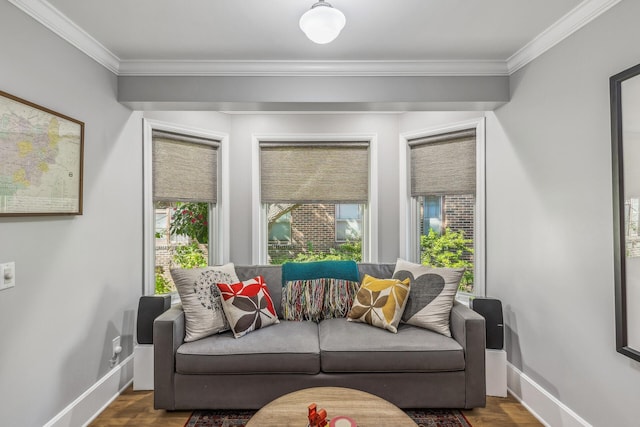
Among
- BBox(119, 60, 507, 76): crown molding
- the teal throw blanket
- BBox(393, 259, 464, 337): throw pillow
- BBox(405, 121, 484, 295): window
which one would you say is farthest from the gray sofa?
BBox(119, 60, 507, 76): crown molding

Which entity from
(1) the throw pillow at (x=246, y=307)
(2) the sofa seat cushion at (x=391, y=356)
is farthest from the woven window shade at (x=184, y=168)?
(2) the sofa seat cushion at (x=391, y=356)

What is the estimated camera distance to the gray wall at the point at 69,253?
5.82ft

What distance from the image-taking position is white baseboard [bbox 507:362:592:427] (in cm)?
208

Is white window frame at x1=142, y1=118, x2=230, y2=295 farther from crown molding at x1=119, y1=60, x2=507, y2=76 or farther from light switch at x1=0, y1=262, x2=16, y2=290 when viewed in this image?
light switch at x1=0, y1=262, x2=16, y2=290

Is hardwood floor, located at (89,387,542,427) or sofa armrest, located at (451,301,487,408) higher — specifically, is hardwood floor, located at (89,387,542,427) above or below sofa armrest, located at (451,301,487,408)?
below

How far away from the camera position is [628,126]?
1.68m

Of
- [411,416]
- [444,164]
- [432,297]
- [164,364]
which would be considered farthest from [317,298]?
[444,164]

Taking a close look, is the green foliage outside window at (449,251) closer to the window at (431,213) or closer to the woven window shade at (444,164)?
the window at (431,213)

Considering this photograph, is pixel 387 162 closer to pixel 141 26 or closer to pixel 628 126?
pixel 628 126

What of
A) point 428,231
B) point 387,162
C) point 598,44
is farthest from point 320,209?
point 598,44

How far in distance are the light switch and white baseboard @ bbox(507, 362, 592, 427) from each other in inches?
126

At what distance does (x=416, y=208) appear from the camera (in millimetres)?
3609

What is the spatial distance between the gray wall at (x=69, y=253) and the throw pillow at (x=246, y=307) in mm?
858

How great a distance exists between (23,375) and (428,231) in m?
3.26
